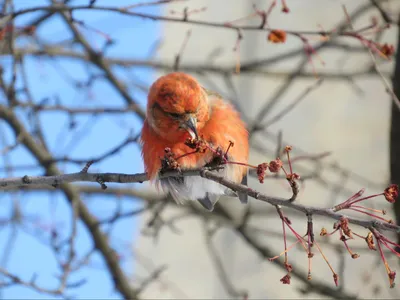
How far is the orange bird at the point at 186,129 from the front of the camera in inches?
115

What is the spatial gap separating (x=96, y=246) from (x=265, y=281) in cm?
314

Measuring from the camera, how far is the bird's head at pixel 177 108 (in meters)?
2.93

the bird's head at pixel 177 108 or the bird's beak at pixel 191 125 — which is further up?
the bird's head at pixel 177 108

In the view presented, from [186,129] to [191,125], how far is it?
0.11ft

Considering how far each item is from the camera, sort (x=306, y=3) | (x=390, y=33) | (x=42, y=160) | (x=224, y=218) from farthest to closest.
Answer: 1. (x=306, y=3)
2. (x=390, y=33)
3. (x=224, y=218)
4. (x=42, y=160)

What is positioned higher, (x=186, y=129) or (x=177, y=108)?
(x=177, y=108)

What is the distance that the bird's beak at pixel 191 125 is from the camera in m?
2.87

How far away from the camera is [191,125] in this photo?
2.89m

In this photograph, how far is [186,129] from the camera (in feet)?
9.54

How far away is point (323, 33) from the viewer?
291cm

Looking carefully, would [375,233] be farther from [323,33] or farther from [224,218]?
[224,218]

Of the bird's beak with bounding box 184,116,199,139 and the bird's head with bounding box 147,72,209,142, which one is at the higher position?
the bird's head with bounding box 147,72,209,142

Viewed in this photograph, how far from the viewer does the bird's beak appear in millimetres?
2865

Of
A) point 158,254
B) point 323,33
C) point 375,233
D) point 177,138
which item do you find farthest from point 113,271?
point 158,254
